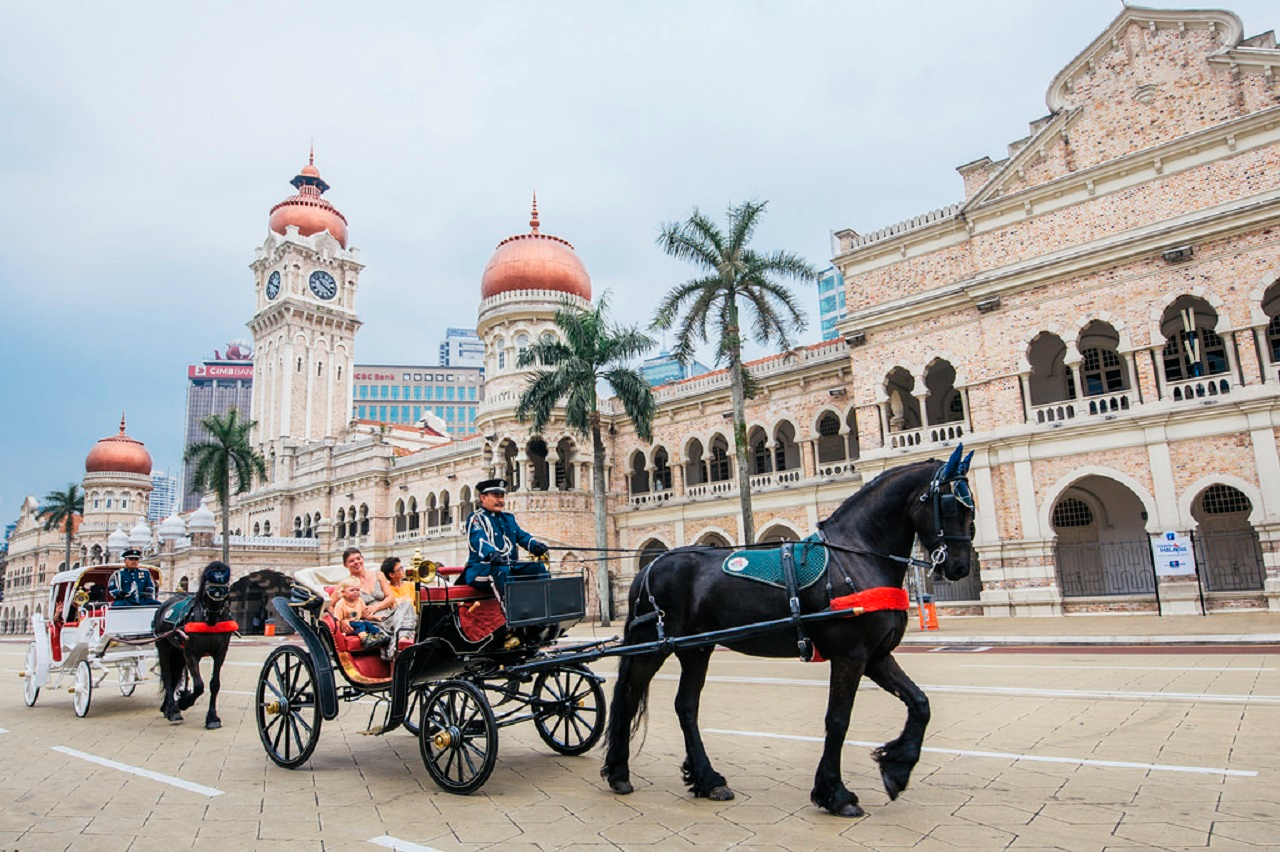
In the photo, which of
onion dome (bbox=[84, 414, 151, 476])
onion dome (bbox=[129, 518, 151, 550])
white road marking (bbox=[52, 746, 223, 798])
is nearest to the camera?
white road marking (bbox=[52, 746, 223, 798])

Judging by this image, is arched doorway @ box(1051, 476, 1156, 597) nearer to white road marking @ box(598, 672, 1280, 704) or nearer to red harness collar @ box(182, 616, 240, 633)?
white road marking @ box(598, 672, 1280, 704)

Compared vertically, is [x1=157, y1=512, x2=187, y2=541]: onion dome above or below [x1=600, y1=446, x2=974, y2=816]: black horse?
above

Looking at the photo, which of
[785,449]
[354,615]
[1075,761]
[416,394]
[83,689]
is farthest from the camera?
[416,394]

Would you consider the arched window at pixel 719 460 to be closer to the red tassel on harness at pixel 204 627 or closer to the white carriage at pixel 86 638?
the white carriage at pixel 86 638

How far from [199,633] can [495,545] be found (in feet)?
15.4

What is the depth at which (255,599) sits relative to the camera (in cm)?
4378

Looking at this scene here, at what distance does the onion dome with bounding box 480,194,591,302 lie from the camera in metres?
34.1

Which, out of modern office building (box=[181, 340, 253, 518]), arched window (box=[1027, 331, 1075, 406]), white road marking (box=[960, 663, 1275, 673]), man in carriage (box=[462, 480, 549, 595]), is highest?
modern office building (box=[181, 340, 253, 518])

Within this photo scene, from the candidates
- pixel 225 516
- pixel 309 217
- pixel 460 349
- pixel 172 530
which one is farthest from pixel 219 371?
pixel 225 516

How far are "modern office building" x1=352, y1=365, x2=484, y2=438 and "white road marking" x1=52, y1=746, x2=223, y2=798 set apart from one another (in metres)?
111

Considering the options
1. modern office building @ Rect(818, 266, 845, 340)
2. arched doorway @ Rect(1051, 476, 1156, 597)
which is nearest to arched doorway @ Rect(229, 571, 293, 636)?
arched doorway @ Rect(1051, 476, 1156, 597)

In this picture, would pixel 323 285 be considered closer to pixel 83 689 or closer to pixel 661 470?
pixel 661 470

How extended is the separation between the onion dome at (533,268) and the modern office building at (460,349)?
126132mm

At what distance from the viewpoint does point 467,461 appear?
36219 millimetres
